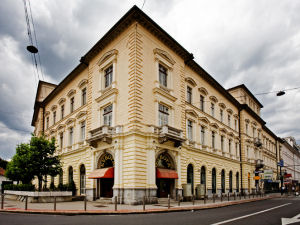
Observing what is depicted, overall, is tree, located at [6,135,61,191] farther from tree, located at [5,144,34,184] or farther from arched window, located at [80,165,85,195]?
arched window, located at [80,165,85,195]

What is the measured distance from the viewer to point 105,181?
73.8 feet

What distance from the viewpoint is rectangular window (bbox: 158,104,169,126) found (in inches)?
859

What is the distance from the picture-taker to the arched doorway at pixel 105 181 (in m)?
21.8

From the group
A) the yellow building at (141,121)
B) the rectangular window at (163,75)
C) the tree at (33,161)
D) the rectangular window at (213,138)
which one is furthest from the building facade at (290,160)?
the tree at (33,161)

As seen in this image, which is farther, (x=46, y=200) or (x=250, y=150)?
(x=250, y=150)

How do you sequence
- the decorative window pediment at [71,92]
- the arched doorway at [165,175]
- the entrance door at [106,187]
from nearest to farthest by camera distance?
the arched doorway at [165,175] → the entrance door at [106,187] → the decorative window pediment at [71,92]

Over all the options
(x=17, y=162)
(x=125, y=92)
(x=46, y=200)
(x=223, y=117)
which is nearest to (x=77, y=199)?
(x=46, y=200)

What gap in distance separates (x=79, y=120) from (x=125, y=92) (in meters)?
9.63

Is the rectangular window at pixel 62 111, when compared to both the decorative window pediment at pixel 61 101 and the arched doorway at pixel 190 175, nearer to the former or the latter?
the decorative window pediment at pixel 61 101

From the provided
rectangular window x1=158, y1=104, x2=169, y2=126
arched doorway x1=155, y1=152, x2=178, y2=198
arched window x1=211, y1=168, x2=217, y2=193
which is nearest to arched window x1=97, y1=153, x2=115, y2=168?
arched doorway x1=155, y1=152, x2=178, y2=198

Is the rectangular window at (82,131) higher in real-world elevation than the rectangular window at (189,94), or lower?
lower

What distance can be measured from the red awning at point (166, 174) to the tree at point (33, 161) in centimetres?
1039

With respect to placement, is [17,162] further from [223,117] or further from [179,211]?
[223,117]

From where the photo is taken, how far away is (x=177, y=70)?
81.6 feet
